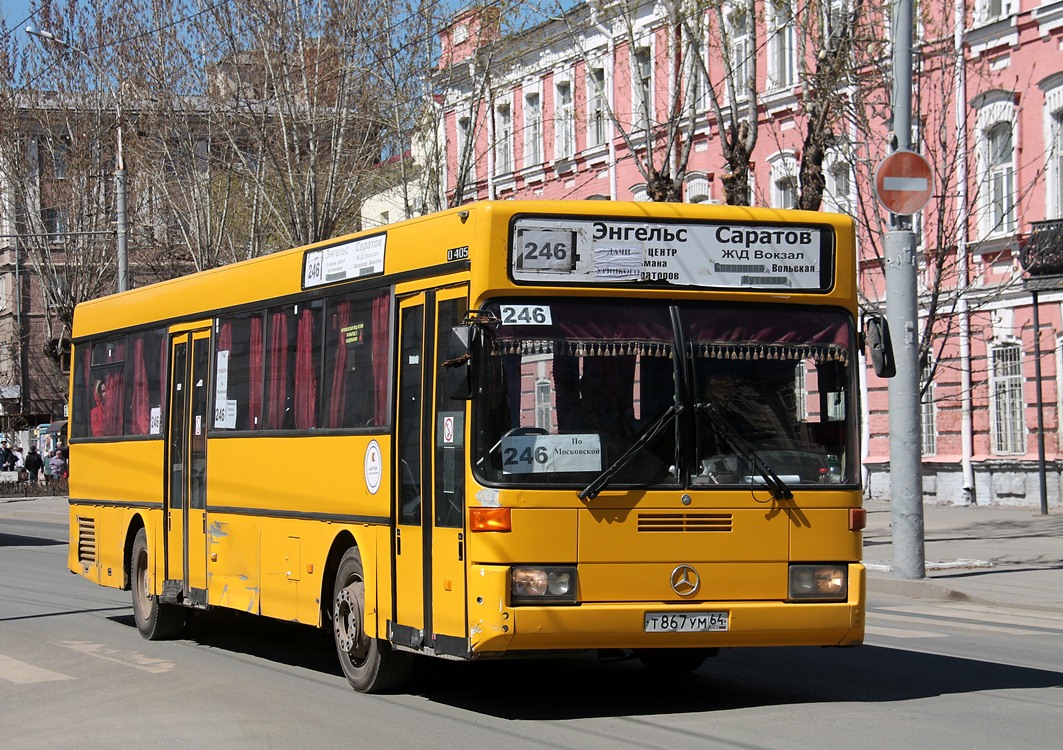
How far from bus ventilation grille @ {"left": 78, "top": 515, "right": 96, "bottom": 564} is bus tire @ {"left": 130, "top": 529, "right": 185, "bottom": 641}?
1.22 meters

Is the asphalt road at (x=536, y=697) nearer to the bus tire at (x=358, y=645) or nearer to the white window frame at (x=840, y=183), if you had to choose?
the bus tire at (x=358, y=645)

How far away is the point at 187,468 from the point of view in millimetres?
13984

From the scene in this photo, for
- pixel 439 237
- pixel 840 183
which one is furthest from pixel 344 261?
pixel 840 183

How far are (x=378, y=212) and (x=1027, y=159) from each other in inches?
999

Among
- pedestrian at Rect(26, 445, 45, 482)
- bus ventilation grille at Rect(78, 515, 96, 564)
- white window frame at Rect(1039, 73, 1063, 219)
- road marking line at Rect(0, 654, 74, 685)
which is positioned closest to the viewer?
road marking line at Rect(0, 654, 74, 685)

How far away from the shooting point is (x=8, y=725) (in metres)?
9.72

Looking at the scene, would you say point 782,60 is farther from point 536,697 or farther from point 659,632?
point 659,632

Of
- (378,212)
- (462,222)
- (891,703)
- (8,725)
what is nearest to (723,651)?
(891,703)

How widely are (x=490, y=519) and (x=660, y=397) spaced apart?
1.17 m

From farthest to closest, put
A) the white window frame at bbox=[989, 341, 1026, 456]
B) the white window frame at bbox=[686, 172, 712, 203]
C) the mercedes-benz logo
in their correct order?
the white window frame at bbox=[686, 172, 712, 203], the white window frame at bbox=[989, 341, 1026, 456], the mercedes-benz logo

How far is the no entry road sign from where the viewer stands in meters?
18.3

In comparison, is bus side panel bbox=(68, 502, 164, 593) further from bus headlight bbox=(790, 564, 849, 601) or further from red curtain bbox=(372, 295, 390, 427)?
bus headlight bbox=(790, 564, 849, 601)

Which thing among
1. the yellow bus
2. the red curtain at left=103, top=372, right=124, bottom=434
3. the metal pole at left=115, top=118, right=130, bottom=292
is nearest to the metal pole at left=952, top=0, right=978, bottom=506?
the metal pole at left=115, top=118, right=130, bottom=292

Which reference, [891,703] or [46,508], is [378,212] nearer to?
[46,508]
